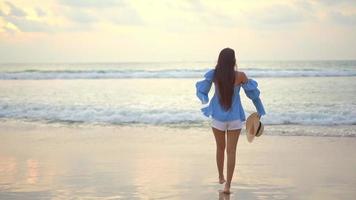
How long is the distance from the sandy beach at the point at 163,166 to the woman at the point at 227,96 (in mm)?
673

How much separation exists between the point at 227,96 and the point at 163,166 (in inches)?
87.7

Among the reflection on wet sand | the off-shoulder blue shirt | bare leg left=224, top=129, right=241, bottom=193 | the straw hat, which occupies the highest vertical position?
the off-shoulder blue shirt

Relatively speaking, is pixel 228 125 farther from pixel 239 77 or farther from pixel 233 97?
pixel 239 77

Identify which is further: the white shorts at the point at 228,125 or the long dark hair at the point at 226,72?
the white shorts at the point at 228,125

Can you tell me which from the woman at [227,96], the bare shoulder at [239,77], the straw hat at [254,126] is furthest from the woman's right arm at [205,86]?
the straw hat at [254,126]

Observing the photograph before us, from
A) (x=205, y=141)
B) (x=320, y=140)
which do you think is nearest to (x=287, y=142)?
(x=320, y=140)

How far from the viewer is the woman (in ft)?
20.7

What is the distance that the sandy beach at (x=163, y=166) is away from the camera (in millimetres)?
6562

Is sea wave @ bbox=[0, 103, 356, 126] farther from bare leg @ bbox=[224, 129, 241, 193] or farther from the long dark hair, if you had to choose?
the long dark hair

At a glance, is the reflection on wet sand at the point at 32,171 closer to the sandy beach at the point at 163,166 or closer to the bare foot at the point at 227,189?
the sandy beach at the point at 163,166

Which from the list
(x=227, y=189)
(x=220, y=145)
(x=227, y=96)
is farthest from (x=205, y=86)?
(x=227, y=189)

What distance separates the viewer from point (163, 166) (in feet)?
26.9

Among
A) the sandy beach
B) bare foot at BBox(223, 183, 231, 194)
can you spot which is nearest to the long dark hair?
bare foot at BBox(223, 183, 231, 194)

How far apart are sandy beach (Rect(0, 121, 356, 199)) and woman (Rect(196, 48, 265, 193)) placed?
673 millimetres
